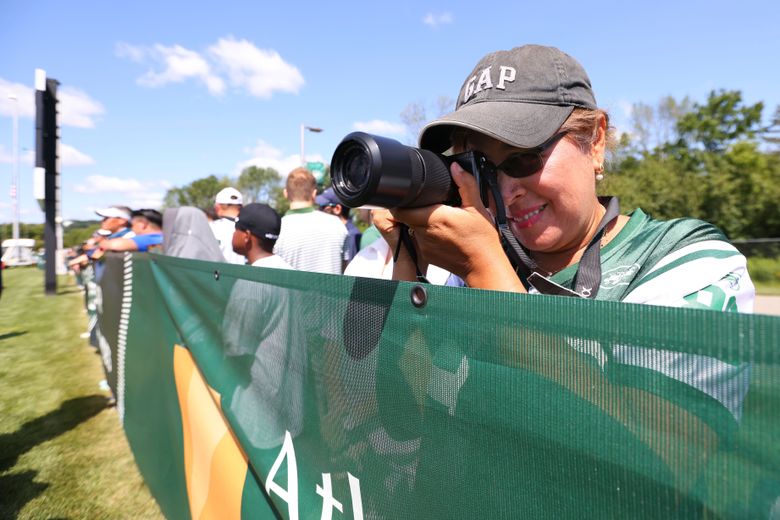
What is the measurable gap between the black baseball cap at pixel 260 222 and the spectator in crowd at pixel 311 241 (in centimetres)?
51

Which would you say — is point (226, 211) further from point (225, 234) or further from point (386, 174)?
point (386, 174)

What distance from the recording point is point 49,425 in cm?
477

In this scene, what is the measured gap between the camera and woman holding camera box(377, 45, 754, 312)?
1.07 meters

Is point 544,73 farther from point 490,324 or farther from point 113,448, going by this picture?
point 113,448

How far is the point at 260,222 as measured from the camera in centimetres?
325

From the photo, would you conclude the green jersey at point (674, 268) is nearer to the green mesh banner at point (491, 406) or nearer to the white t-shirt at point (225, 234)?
the green mesh banner at point (491, 406)

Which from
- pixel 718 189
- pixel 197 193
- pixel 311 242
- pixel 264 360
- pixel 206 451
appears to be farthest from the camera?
pixel 197 193

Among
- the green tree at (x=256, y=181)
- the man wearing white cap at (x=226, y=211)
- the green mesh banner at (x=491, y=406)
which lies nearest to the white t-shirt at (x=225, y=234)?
the man wearing white cap at (x=226, y=211)

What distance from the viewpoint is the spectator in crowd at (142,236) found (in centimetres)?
525

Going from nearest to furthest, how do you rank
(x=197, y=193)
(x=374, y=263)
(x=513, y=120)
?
(x=513, y=120)
(x=374, y=263)
(x=197, y=193)

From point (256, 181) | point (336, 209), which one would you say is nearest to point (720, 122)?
point (336, 209)

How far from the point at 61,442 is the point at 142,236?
2.08m

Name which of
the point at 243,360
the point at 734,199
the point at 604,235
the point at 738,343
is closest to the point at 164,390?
the point at 243,360

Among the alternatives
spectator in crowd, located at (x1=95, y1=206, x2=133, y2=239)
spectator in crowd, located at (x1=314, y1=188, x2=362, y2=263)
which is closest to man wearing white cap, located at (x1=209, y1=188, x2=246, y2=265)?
spectator in crowd, located at (x1=314, y1=188, x2=362, y2=263)
